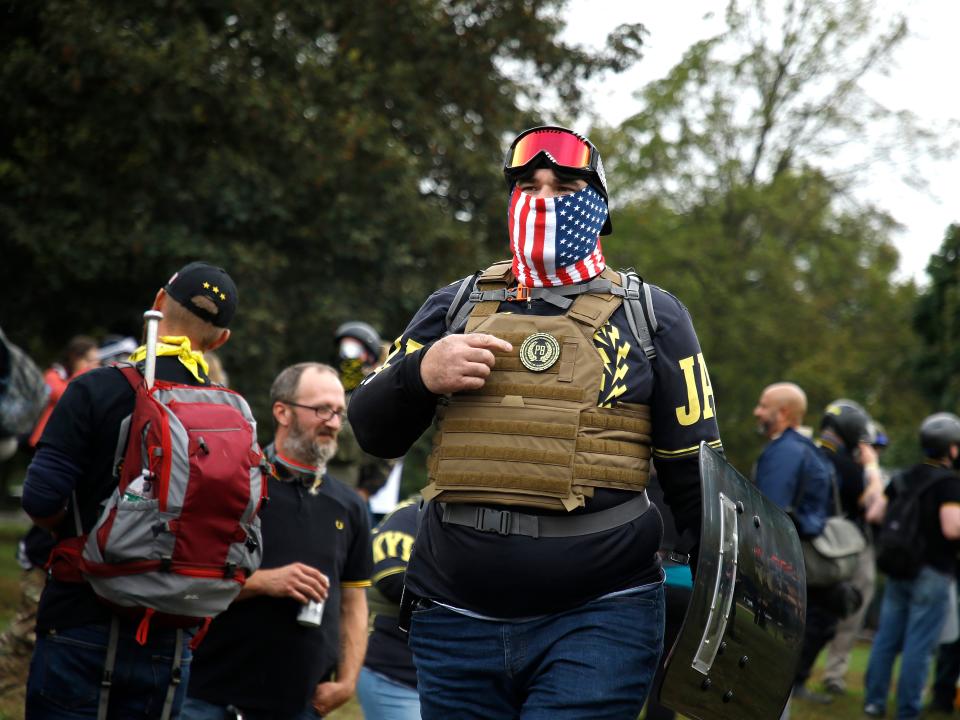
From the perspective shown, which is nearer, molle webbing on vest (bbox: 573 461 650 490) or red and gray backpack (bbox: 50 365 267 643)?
molle webbing on vest (bbox: 573 461 650 490)

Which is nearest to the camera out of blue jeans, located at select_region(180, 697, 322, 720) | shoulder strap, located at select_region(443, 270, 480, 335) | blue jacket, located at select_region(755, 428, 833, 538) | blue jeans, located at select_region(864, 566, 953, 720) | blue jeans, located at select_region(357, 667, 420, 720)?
shoulder strap, located at select_region(443, 270, 480, 335)

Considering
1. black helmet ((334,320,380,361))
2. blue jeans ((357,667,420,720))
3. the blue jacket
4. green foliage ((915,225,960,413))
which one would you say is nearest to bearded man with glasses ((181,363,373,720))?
blue jeans ((357,667,420,720))

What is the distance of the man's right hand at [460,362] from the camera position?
10.00 ft

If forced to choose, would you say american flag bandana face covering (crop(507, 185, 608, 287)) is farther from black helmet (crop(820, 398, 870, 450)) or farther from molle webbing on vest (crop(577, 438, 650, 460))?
black helmet (crop(820, 398, 870, 450))

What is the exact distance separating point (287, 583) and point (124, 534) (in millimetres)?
848

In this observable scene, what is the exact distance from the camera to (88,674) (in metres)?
3.91

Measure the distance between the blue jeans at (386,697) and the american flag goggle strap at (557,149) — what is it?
2.47 meters

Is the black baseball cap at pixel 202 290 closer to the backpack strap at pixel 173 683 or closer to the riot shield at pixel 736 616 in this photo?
the backpack strap at pixel 173 683

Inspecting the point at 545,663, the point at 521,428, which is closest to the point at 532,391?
the point at 521,428

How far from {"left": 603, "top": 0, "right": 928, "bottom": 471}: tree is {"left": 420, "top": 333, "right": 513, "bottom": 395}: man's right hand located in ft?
79.8

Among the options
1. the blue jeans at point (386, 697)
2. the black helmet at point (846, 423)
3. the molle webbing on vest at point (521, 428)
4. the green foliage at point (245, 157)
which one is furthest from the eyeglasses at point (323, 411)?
the green foliage at point (245, 157)

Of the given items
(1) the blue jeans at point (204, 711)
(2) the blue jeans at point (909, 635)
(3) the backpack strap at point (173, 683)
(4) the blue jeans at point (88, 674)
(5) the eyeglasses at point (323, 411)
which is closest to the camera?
(4) the blue jeans at point (88, 674)

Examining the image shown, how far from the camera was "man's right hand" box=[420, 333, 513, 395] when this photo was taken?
3.05 metres

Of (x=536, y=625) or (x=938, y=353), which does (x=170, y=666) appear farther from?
(x=938, y=353)
